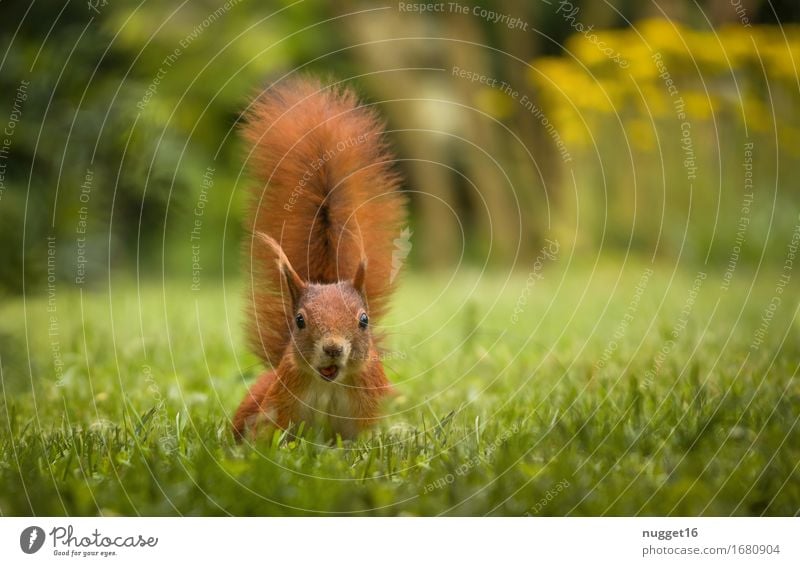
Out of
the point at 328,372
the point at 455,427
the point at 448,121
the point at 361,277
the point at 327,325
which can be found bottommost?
the point at 455,427

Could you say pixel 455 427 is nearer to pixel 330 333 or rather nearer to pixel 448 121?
pixel 330 333

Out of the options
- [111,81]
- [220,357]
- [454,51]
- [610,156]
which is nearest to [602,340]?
[220,357]

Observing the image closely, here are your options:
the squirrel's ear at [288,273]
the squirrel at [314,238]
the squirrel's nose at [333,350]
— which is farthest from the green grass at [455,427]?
the squirrel's ear at [288,273]

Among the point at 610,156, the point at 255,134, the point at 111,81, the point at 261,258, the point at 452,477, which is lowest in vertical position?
the point at 452,477

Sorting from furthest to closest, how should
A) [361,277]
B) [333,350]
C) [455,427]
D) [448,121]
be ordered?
[448,121], [455,427], [361,277], [333,350]

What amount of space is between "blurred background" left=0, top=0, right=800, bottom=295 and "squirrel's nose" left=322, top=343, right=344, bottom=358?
79 centimetres

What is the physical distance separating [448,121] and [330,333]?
19.5 feet

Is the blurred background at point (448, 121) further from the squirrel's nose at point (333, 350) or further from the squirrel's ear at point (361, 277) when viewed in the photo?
the squirrel's nose at point (333, 350)

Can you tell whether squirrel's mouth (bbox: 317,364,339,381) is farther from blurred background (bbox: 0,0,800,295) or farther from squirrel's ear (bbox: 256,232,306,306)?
blurred background (bbox: 0,0,800,295)

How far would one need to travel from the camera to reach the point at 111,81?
272 centimetres

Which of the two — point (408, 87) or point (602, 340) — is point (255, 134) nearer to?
point (602, 340)

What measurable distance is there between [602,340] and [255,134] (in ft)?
5.65

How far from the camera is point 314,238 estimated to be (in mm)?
2541

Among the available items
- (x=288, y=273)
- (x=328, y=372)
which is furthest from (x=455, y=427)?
(x=288, y=273)
